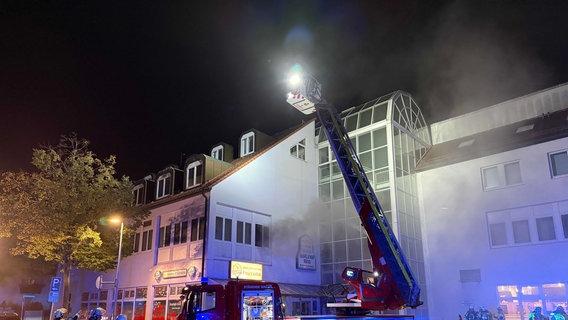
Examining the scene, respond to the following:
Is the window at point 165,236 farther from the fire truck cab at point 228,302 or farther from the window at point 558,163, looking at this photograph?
the window at point 558,163

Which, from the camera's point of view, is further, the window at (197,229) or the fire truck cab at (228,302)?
the window at (197,229)

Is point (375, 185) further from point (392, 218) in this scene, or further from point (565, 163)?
point (565, 163)

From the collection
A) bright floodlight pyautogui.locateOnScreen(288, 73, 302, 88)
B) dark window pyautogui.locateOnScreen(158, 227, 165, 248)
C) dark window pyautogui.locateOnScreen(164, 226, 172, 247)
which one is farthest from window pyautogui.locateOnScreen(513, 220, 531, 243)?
dark window pyautogui.locateOnScreen(158, 227, 165, 248)

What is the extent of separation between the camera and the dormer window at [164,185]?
26133mm

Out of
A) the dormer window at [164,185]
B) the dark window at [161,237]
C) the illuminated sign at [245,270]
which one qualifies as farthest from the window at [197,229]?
the dormer window at [164,185]

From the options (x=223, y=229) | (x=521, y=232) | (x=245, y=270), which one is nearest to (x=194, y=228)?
Answer: (x=223, y=229)

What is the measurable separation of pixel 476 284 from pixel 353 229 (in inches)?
264

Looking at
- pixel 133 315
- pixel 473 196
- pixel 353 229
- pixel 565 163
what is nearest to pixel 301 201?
pixel 353 229

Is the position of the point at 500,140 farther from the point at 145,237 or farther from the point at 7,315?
the point at 7,315

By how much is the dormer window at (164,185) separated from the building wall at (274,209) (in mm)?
5795

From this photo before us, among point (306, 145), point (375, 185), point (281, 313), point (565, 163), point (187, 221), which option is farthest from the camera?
point (306, 145)

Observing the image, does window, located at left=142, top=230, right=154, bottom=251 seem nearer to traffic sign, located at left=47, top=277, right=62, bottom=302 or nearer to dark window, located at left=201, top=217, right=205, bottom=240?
dark window, located at left=201, top=217, right=205, bottom=240

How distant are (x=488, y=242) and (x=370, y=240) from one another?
443 inches

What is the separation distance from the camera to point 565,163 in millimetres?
20578
